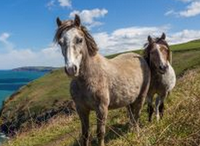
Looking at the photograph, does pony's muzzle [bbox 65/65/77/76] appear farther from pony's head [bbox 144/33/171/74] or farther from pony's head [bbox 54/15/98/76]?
pony's head [bbox 144/33/171/74]

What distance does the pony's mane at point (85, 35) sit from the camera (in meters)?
8.93

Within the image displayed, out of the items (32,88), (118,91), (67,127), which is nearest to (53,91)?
(32,88)

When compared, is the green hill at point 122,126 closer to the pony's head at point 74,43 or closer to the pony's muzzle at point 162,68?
the pony's muzzle at point 162,68

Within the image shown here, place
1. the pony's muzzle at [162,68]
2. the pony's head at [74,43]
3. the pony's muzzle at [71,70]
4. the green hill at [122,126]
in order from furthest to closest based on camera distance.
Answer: the pony's muzzle at [162,68] < the pony's head at [74,43] < the pony's muzzle at [71,70] < the green hill at [122,126]

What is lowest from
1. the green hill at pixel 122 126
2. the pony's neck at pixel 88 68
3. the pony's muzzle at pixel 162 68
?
the green hill at pixel 122 126

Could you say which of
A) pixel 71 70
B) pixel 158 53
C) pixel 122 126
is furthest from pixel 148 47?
pixel 71 70

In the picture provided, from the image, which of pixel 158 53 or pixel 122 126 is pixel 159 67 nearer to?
pixel 158 53

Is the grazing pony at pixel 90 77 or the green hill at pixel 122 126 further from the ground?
the grazing pony at pixel 90 77

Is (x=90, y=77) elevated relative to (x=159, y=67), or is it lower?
elevated

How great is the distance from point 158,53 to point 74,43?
13.9 feet

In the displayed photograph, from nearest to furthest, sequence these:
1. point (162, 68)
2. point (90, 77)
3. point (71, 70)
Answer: point (71, 70) → point (90, 77) → point (162, 68)

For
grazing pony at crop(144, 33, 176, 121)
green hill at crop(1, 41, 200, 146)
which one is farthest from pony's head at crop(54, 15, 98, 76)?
grazing pony at crop(144, 33, 176, 121)

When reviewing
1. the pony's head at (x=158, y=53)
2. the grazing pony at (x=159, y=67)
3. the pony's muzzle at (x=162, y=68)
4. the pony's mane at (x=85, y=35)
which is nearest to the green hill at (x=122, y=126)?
the grazing pony at (x=159, y=67)

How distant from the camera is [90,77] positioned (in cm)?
934
